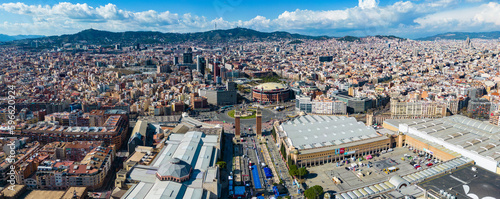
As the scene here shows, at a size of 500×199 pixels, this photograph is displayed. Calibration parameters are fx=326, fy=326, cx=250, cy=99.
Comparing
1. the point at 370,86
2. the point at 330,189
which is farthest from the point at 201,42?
the point at 330,189

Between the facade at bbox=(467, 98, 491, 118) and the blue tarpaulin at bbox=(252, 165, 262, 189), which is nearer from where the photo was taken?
the blue tarpaulin at bbox=(252, 165, 262, 189)

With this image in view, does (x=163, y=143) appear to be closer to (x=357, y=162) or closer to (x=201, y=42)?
(x=357, y=162)

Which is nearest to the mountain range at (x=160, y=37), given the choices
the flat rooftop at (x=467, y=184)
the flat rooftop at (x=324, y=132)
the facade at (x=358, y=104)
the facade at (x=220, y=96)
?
the facade at (x=220, y=96)

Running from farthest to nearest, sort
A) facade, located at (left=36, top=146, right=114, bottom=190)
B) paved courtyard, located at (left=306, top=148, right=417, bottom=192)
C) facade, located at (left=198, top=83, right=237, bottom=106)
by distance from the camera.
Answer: facade, located at (left=198, top=83, right=237, bottom=106), paved courtyard, located at (left=306, top=148, right=417, bottom=192), facade, located at (left=36, top=146, right=114, bottom=190)

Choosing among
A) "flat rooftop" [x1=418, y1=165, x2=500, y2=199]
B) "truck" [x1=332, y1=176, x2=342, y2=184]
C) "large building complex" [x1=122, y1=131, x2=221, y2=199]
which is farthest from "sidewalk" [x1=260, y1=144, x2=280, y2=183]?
"flat rooftop" [x1=418, y1=165, x2=500, y2=199]

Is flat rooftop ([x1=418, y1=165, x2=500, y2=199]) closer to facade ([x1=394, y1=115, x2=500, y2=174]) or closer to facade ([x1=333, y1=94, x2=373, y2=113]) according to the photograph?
facade ([x1=394, y1=115, x2=500, y2=174])

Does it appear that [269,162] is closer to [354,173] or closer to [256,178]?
[256,178]

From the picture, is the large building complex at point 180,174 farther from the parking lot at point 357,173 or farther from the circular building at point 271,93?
the circular building at point 271,93
